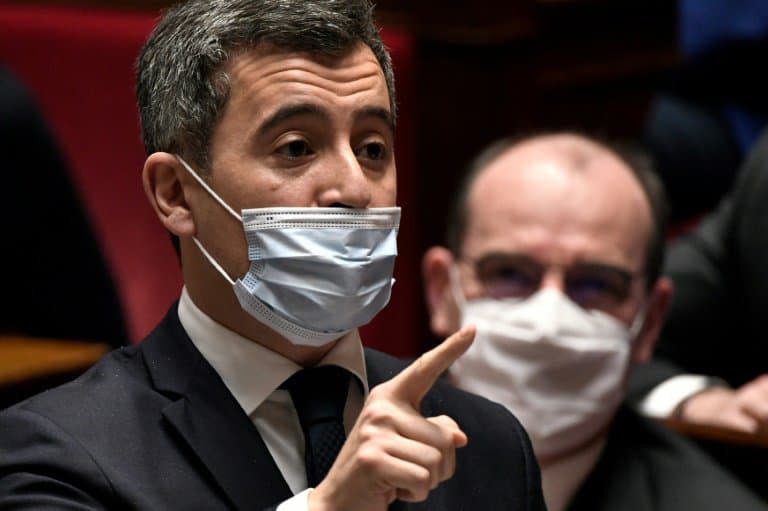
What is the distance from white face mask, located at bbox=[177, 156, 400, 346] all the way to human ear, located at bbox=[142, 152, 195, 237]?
0.01 metres

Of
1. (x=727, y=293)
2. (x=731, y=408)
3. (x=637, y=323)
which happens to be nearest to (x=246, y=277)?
(x=637, y=323)

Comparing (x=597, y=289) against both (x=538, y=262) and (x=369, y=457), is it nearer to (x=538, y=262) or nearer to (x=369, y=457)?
(x=538, y=262)

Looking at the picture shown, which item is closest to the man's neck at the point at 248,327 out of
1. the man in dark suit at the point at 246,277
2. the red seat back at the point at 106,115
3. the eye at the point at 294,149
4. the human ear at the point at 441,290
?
the man in dark suit at the point at 246,277

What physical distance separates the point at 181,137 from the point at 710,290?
52.2 inches

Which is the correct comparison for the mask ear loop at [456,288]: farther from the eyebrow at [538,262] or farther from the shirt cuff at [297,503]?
the shirt cuff at [297,503]

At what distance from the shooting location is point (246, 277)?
0.98m

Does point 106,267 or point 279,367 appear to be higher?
point 279,367

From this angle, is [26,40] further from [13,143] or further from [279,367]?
[279,367]

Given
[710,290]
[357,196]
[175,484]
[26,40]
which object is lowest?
[710,290]

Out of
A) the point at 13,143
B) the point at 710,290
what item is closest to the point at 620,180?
the point at 710,290

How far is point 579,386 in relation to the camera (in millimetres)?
1604

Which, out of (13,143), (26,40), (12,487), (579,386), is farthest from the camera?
(26,40)

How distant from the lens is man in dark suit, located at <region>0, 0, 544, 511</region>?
94cm

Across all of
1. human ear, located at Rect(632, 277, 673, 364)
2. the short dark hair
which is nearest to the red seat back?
the short dark hair
